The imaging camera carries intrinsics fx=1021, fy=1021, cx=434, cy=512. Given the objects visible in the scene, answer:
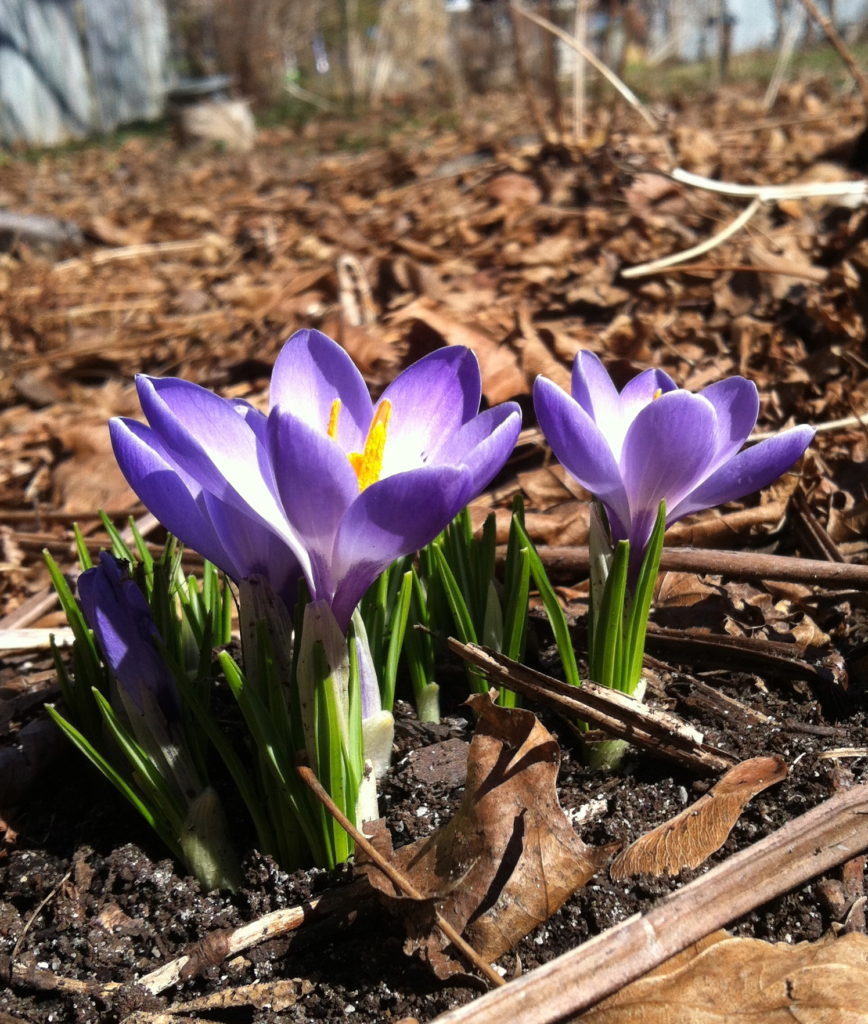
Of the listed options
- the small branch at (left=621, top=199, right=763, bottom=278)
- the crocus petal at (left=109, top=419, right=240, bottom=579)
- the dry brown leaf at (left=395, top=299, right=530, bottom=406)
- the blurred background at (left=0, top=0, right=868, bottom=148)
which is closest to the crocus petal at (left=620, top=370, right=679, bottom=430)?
the crocus petal at (left=109, top=419, right=240, bottom=579)

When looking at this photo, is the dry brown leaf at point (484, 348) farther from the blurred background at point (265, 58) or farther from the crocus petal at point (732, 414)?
the blurred background at point (265, 58)

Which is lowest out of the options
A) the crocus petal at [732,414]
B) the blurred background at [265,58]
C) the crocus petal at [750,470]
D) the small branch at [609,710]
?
the small branch at [609,710]

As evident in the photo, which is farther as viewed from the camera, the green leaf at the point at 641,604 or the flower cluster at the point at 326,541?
the green leaf at the point at 641,604

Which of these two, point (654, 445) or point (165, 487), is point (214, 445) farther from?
point (654, 445)

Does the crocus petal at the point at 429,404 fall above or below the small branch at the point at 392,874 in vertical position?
above

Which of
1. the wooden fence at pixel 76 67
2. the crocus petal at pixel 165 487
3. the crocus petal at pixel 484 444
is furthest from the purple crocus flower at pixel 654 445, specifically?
the wooden fence at pixel 76 67

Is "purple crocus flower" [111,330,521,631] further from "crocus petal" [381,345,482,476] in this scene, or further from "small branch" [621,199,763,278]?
"small branch" [621,199,763,278]

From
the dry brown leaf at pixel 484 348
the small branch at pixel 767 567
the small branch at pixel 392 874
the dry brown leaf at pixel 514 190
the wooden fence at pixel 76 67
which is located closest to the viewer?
the small branch at pixel 392 874

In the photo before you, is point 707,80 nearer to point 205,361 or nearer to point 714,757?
point 205,361
